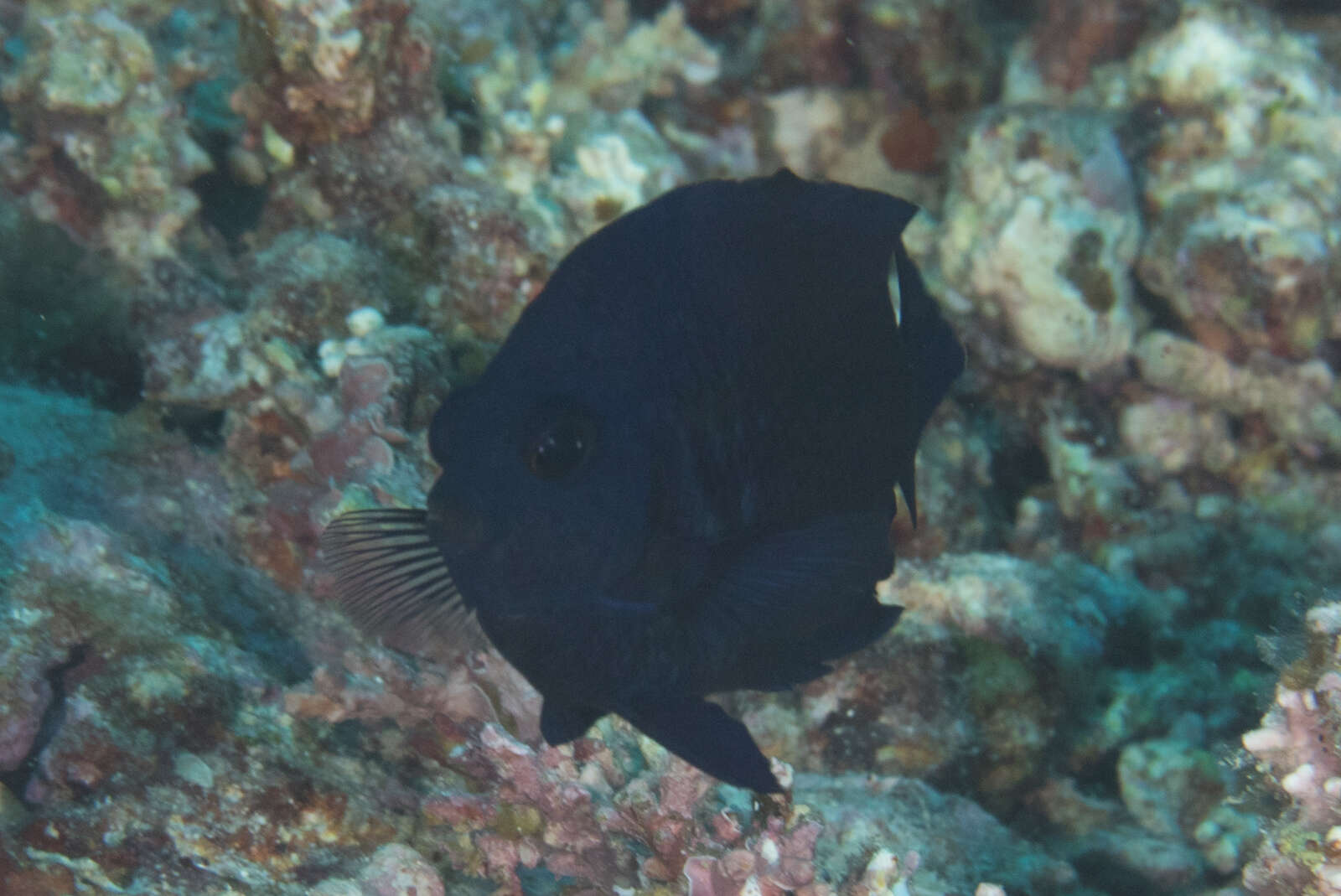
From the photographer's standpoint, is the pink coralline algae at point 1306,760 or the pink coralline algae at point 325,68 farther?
the pink coralline algae at point 325,68

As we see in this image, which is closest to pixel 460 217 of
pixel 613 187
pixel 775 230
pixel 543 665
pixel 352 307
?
pixel 352 307

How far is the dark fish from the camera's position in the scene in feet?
4.42

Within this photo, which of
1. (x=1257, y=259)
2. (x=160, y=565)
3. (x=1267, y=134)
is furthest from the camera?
(x=1267, y=134)

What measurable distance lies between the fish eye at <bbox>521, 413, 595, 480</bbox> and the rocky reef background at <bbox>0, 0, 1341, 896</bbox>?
45.2 inches

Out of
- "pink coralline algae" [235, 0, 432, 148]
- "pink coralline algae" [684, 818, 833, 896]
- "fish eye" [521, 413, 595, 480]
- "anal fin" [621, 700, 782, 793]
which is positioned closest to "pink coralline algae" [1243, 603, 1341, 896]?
"pink coralline algae" [684, 818, 833, 896]

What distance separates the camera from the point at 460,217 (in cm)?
357

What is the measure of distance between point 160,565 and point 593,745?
133 centimetres

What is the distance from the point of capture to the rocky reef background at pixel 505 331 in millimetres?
2141

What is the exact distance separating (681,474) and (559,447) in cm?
23

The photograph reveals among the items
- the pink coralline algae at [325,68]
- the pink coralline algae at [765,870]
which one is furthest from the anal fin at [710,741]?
the pink coralline algae at [325,68]

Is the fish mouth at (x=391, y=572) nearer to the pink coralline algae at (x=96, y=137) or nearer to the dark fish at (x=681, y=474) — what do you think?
the dark fish at (x=681, y=474)

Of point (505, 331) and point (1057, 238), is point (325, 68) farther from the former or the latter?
point (1057, 238)

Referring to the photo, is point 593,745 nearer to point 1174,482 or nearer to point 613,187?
point 613,187

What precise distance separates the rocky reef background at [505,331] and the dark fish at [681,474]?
76 centimetres
